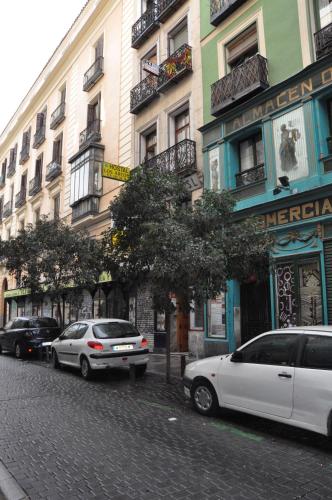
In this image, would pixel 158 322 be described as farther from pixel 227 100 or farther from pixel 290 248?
pixel 227 100

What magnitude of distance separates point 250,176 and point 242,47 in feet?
15.3

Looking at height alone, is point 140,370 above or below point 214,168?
below

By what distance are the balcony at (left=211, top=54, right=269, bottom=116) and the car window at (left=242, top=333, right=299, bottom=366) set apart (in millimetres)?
8822

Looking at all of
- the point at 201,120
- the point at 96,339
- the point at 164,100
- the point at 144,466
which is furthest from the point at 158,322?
the point at 144,466

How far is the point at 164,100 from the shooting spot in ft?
56.2

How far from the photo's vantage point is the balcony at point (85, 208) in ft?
67.6

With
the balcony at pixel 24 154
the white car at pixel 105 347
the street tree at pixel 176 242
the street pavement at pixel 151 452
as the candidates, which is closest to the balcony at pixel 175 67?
the street tree at pixel 176 242

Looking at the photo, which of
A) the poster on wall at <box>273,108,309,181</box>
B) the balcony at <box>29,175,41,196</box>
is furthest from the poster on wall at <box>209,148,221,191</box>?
the balcony at <box>29,175,41,196</box>

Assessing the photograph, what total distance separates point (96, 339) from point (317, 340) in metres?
6.30

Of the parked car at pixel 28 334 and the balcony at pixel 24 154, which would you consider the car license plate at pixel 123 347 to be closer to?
the parked car at pixel 28 334

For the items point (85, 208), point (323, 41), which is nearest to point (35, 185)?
point (85, 208)

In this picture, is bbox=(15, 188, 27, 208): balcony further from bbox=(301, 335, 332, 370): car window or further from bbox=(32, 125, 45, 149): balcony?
bbox=(301, 335, 332, 370): car window

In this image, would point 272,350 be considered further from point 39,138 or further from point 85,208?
point 39,138

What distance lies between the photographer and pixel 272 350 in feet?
19.1
